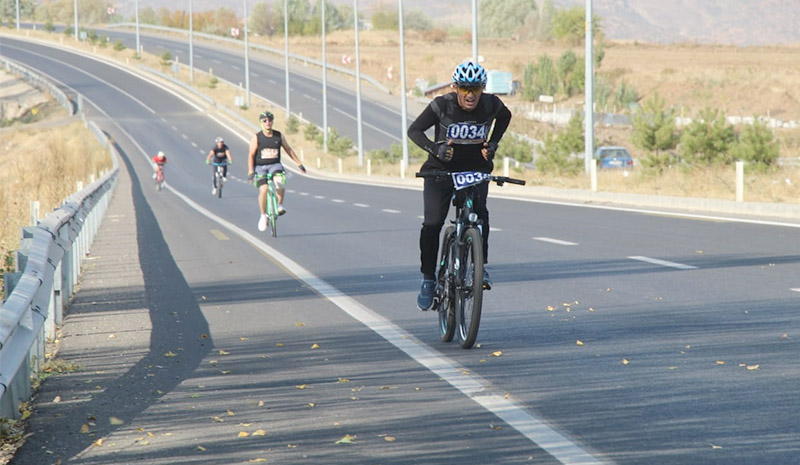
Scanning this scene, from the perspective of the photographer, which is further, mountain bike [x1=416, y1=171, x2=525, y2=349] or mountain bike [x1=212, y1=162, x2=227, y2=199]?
mountain bike [x1=212, y1=162, x2=227, y2=199]

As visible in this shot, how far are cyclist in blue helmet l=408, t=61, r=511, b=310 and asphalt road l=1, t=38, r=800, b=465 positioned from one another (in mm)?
1008

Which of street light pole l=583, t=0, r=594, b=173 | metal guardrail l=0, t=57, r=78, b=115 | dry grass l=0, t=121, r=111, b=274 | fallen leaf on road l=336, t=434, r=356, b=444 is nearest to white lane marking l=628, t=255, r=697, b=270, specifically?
dry grass l=0, t=121, r=111, b=274

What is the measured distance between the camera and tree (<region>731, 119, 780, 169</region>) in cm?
3091

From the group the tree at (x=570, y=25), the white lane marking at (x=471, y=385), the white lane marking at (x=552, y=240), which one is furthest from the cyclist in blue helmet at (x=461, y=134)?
the tree at (x=570, y=25)

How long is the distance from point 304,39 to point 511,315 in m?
→ 172

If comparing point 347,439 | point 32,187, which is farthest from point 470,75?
point 32,187

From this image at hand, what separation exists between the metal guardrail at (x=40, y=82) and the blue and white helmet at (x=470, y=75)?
9107 cm

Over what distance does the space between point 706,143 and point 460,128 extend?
1028 inches

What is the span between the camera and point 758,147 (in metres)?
31.0

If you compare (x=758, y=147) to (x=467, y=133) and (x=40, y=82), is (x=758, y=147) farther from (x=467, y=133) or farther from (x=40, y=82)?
(x=40, y=82)

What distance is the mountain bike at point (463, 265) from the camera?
28.3 ft

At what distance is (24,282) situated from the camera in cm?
715

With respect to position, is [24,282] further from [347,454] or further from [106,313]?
[106,313]

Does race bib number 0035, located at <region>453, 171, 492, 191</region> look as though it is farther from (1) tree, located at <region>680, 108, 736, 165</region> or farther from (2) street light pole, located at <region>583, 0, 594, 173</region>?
(1) tree, located at <region>680, 108, 736, 165</region>
